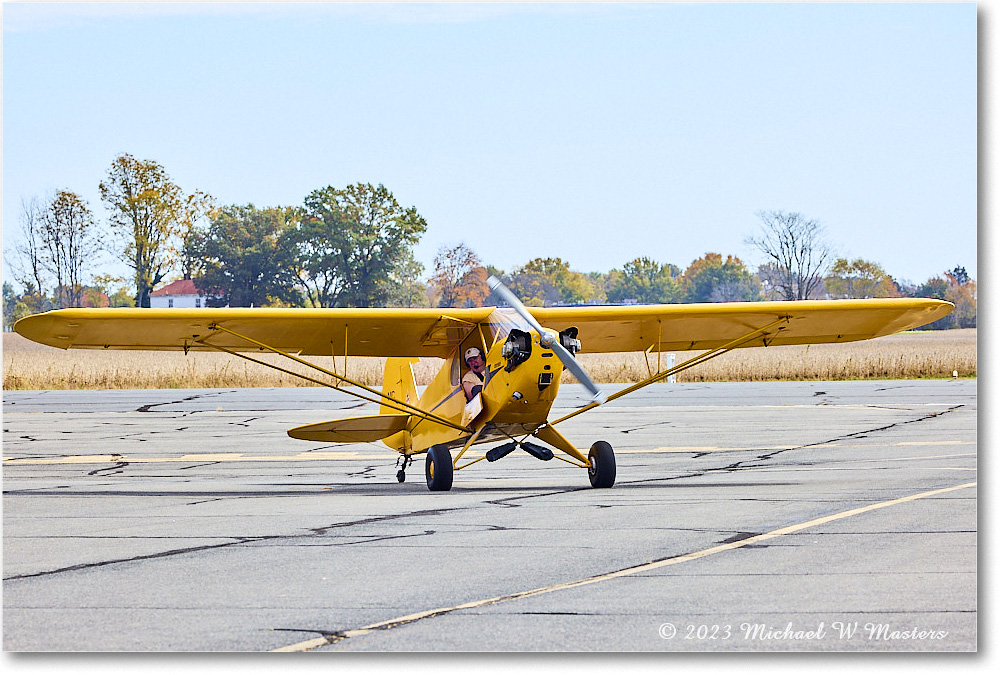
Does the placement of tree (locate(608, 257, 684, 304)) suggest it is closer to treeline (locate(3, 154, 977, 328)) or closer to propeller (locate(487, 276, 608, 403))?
treeline (locate(3, 154, 977, 328))

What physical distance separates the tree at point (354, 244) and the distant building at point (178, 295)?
381cm

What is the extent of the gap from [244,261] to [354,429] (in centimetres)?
2882

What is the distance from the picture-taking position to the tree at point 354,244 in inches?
1524

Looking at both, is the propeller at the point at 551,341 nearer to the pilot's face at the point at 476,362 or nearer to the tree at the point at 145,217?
the pilot's face at the point at 476,362

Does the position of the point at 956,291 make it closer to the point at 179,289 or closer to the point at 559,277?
the point at 179,289

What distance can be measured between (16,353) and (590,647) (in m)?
37.6

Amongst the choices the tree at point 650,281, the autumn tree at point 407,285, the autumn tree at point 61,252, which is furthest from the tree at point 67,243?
the tree at point 650,281

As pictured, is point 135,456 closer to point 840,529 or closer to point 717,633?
point 840,529

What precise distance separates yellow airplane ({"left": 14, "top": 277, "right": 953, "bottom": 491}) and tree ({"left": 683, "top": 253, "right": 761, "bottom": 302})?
48051 millimetres

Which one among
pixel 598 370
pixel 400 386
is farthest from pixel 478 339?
pixel 598 370

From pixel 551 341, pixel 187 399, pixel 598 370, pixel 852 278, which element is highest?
pixel 852 278

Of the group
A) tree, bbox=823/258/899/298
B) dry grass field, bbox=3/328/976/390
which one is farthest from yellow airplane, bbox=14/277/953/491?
tree, bbox=823/258/899/298

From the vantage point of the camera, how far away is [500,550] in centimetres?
801

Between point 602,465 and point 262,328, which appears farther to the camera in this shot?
point 262,328
